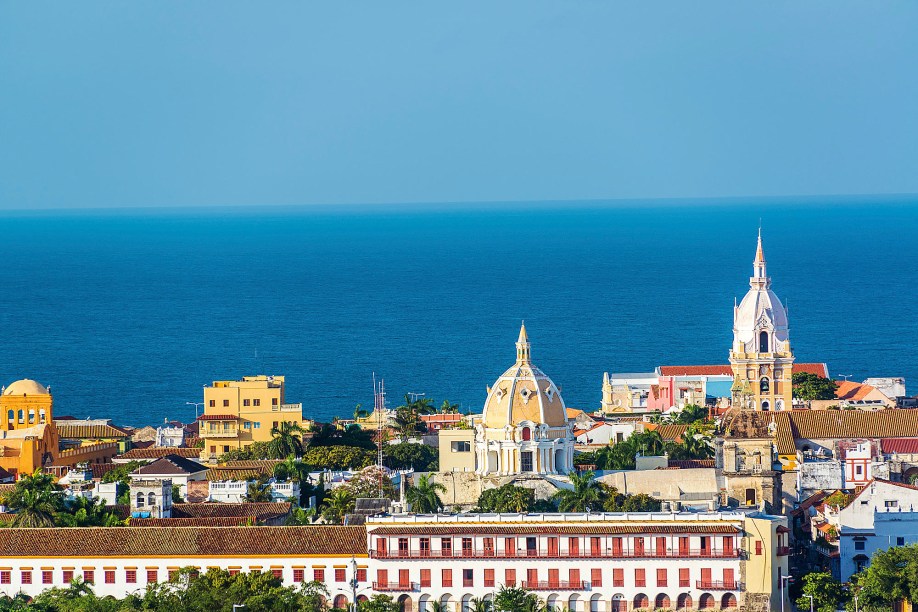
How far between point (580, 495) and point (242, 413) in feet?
129

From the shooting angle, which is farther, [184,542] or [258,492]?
[258,492]

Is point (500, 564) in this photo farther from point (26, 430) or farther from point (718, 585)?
point (26, 430)

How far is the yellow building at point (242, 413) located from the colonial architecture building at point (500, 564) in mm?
44163

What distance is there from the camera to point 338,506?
9456 centimetres

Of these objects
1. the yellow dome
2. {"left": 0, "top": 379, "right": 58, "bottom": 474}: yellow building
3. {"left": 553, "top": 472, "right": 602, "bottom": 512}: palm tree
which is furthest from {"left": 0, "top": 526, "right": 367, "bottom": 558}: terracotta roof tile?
the yellow dome

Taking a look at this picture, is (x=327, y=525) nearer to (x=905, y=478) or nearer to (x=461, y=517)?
(x=461, y=517)

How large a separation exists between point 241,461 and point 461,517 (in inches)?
1254

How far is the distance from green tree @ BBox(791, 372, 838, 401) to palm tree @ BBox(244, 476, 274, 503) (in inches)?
1977

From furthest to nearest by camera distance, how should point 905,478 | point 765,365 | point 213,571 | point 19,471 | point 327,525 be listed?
point 765,365
point 19,471
point 905,478
point 327,525
point 213,571

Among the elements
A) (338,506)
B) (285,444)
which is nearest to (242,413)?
(285,444)

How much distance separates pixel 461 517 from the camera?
3342 inches

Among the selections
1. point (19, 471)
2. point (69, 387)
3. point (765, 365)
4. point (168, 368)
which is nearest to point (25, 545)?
point (19, 471)

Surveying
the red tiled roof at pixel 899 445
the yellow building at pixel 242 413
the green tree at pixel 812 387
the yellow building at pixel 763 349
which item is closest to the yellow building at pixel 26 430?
the yellow building at pixel 242 413

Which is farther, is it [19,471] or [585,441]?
[585,441]
